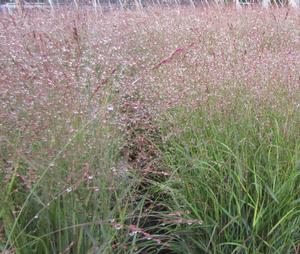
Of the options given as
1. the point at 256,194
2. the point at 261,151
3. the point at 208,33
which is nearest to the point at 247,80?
the point at 261,151

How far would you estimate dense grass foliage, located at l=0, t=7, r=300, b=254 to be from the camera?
145 centimetres

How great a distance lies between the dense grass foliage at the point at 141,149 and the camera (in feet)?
4.77

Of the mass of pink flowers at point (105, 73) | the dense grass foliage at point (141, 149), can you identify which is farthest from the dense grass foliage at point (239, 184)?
the mass of pink flowers at point (105, 73)

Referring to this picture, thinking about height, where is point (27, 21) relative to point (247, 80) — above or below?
above

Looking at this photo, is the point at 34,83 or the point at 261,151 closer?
the point at 34,83

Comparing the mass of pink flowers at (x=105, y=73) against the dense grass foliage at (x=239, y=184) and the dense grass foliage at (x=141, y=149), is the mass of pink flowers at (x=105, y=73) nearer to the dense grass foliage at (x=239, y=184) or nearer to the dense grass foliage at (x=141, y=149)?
the dense grass foliage at (x=141, y=149)

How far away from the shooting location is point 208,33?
383cm

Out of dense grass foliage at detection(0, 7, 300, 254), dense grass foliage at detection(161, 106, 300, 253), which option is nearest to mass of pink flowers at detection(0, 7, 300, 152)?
dense grass foliage at detection(0, 7, 300, 254)

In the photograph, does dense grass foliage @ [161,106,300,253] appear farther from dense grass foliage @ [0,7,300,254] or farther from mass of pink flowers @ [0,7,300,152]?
mass of pink flowers @ [0,7,300,152]

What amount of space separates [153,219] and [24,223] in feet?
2.19

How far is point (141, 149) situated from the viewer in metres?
1.76

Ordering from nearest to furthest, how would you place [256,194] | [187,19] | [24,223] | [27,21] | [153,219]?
[24,223] < [256,194] < [153,219] < [27,21] < [187,19]

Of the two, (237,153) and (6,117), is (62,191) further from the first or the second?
(237,153)

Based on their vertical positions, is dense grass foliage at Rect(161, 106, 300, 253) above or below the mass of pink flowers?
below
